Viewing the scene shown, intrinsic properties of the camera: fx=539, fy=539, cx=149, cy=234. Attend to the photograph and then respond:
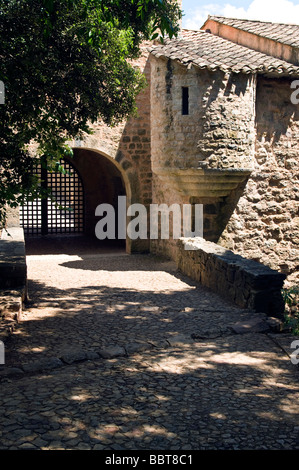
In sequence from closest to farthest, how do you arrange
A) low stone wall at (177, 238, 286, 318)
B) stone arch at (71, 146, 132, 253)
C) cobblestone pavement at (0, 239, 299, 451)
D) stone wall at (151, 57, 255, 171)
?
cobblestone pavement at (0, 239, 299, 451), low stone wall at (177, 238, 286, 318), stone wall at (151, 57, 255, 171), stone arch at (71, 146, 132, 253)

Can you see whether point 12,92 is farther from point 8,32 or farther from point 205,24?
point 205,24

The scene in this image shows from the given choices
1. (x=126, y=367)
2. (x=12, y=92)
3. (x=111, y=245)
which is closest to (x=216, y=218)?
(x=111, y=245)

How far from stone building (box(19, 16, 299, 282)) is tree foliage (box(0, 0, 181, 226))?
3.20m

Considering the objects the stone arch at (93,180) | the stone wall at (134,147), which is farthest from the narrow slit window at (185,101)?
the stone arch at (93,180)

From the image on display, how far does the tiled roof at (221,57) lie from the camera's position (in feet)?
33.9

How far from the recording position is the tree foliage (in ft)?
20.2

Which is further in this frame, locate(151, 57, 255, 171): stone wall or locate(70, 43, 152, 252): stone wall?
locate(70, 43, 152, 252): stone wall

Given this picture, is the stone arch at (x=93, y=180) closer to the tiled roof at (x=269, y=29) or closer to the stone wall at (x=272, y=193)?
the tiled roof at (x=269, y=29)

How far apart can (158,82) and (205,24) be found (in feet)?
13.7

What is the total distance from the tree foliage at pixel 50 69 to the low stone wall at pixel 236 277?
2763 millimetres

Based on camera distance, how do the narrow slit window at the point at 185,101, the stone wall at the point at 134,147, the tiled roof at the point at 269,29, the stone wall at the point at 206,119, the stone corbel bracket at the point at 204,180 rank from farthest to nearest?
the stone wall at the point at 134,147
the tiled roof at the point at 269,29
the narrow slit window at the point at 185,101
the stone corbel bracket at the point at 204,180
the stone wall at the point at 206,119

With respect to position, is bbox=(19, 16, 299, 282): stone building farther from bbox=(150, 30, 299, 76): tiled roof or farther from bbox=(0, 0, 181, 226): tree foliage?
bbox=(0, 0, 181, 226): tree foliage

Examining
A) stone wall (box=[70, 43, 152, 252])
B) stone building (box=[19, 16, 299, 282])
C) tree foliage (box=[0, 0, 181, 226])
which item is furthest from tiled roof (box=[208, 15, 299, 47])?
tree foliage (box=[0, 0, 181, 226])

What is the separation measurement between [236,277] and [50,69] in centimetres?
356
